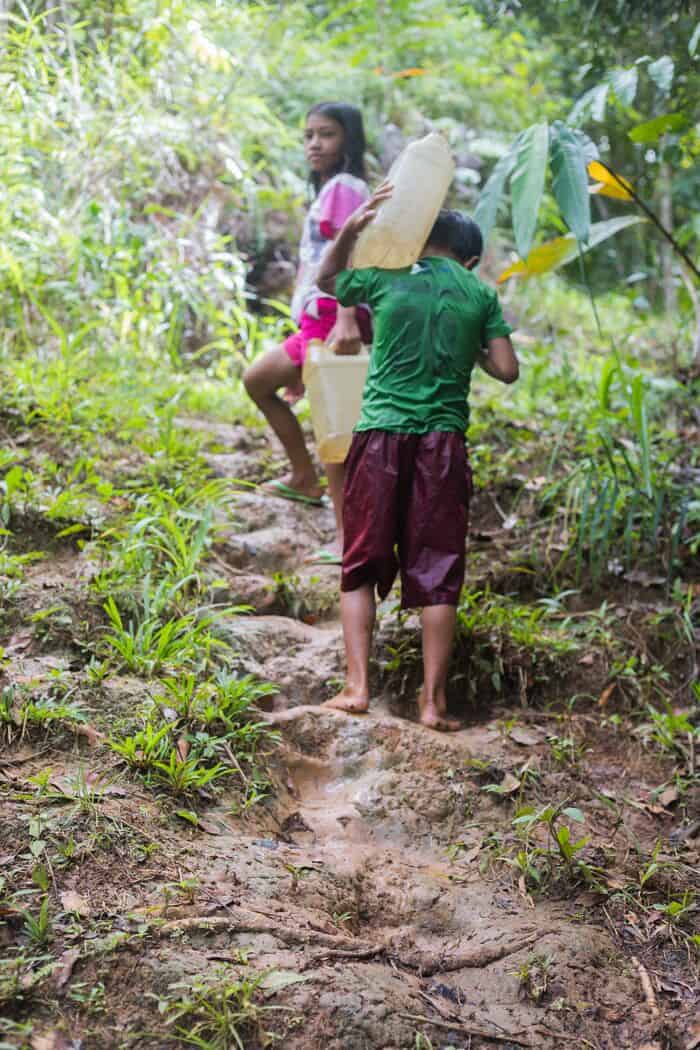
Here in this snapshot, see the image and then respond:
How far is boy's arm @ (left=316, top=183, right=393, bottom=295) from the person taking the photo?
2.57 meters

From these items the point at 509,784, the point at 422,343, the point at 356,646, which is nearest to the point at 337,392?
the point at 422,343

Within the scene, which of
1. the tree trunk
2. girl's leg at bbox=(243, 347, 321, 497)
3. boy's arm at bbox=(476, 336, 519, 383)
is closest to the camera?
boy's arm at bbox=(476, 336, 519, 383)

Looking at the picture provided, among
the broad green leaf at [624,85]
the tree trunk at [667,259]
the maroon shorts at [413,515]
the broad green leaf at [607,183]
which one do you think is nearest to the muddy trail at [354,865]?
the maroon shorts at [413,515]

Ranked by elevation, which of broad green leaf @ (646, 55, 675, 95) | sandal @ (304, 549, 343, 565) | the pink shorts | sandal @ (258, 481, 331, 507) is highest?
broad green leaf @ (646, 55, 675, 95)

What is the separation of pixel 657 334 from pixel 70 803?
5655 millimetres

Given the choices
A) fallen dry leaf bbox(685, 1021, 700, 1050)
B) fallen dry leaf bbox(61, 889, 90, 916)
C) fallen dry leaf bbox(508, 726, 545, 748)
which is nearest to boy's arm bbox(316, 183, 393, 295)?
fallen dry leaf bbox(508, 726, 545, 748)

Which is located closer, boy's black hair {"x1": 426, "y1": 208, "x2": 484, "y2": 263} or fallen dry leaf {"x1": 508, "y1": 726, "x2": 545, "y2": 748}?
fallen dry leaf {"x1": 508, "y1": 726, "x2": 545, "y2": 748}

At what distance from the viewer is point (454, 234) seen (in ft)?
9.00

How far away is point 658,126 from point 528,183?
1.02 meters

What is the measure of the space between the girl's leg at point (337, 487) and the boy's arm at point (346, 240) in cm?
67

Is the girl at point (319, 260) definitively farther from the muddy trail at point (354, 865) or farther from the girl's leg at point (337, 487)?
the muddy trail at point (354, 865)

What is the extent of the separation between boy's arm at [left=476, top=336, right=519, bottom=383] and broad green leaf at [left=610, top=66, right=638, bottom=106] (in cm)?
76

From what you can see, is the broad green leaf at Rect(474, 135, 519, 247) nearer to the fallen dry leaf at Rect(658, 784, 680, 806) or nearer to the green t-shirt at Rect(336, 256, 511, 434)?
the green t-shirt at Rect(336, 256, 511, 434)

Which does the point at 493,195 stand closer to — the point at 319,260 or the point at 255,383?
the point at 319,260
